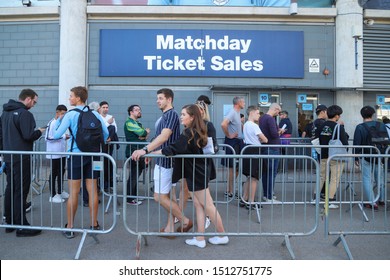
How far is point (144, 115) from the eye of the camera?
10.5 metres

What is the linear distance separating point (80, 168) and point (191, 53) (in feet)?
22.4

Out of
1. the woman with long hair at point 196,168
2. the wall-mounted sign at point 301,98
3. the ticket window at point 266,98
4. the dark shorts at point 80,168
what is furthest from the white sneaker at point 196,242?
the wall-mounted sign at point 301,98

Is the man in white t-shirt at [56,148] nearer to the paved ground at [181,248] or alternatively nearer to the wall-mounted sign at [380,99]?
the paved ground at [181,248]

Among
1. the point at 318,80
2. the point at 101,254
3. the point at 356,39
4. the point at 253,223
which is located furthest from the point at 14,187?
the point at 356,39

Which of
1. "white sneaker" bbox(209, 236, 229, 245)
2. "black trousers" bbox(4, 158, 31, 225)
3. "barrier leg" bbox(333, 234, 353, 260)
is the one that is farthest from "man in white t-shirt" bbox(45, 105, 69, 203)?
"barrier leg" bbox(333, 234, 353, 260)

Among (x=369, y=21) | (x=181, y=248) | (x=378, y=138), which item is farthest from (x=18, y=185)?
(x=369, y=21)

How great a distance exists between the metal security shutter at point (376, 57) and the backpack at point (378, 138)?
514 cm

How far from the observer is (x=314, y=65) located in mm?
10531

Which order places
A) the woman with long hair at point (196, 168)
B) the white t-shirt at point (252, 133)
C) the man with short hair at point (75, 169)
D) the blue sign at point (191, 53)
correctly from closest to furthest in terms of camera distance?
1. the woman with long hair at point (196, 168)
2. the man with short hair at point (75, 169)
3. the white t-shirt at point (252, 133)
4. the blue sign at point (191, 53)

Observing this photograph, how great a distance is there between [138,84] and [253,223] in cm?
667

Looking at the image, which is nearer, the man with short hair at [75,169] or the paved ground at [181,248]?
the paved ground at [181,248]

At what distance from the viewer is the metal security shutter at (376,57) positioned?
10.6 metres

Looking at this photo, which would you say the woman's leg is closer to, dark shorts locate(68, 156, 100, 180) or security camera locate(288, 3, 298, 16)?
dark shorts locate(68, 156, 100, 180)

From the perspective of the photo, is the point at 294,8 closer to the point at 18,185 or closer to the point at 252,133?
the point at 252,133
